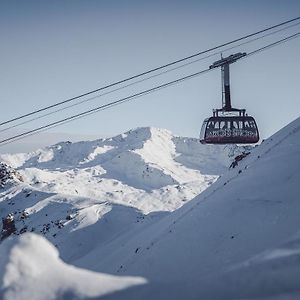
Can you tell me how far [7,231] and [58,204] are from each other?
784 centimetres

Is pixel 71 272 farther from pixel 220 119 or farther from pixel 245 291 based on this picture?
pixel 220 119

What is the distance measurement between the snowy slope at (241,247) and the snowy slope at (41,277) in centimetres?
49

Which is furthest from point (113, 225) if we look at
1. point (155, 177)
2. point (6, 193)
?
point (155, 177)

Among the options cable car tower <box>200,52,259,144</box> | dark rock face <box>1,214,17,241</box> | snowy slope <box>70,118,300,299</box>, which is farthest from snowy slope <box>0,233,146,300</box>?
dark rock face <box>1,214,17,241</box>

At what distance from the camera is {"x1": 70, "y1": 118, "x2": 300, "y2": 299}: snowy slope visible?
670 centimetres

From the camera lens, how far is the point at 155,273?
39.3 ft

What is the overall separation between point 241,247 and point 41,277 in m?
5.85

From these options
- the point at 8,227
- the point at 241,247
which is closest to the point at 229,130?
the point at 241,247

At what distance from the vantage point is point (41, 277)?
6355 millimetres

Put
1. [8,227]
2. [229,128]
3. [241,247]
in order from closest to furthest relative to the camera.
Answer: [241,247] → [229,128] → [8,227]

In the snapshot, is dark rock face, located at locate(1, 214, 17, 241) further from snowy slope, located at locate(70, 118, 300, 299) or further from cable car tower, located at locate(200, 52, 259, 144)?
cable car tower, located at locate(200, 52, 259, 144)

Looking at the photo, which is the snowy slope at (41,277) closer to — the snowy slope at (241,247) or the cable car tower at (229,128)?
the snowy slope at (241,247)

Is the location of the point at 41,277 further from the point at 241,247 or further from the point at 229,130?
the point at 229,130

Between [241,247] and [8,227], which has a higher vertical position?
[8,227]
